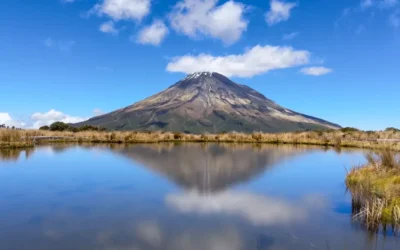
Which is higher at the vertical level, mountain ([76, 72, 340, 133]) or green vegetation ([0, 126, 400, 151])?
mountain ([76, 72, 340, 133])

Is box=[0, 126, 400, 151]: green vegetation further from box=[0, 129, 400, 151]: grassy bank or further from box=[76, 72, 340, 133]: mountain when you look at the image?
box=[76, 72, 340, 133]: mountain

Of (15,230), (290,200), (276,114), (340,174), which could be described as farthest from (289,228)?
(276,114)

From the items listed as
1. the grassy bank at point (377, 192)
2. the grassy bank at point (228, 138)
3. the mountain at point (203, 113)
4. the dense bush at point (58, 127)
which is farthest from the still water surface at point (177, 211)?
the mountain at point (203, 113)

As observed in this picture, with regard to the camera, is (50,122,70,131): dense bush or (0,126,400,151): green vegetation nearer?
(0,126,400,151): green vegetation

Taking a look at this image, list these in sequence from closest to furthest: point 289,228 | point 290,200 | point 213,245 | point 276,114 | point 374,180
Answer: point 213,245 → point 289,228 → point 290,200 → point 374,180 → point 276,114

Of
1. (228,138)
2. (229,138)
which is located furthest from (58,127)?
(229,138)

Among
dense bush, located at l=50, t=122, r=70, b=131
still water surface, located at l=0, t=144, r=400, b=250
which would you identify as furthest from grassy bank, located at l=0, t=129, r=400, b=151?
still water surface, located at l=0, t=144, r=400, b=250

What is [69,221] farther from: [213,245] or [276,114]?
[276,114]
